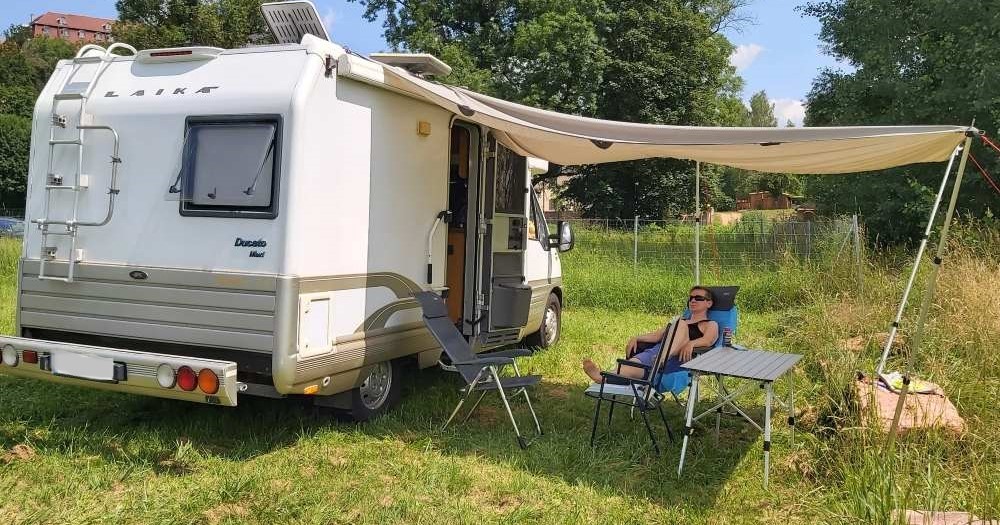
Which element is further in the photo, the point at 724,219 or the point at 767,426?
the point at 724,219

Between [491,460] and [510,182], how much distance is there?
9.89ft

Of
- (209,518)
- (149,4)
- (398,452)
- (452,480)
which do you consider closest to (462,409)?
(398,452)

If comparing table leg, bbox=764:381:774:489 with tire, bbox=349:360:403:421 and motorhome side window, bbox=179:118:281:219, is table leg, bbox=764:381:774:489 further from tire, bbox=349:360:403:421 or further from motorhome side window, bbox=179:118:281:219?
motorhome side window, bbox=179:118:281:219

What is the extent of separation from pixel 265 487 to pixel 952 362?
4.81 metres

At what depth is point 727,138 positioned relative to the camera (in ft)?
14.6

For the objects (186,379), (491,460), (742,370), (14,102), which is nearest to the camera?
(186,379)

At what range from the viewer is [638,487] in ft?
13.0

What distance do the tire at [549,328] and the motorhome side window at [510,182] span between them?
135cm

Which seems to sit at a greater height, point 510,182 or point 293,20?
point 293,20

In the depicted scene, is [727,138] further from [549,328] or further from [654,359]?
[549,328]

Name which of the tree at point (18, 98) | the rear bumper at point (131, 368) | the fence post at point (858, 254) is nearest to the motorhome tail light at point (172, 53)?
the rear bumper at point (131, 368)

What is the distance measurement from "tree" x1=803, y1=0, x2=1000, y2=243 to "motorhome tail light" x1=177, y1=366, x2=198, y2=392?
9.82 m

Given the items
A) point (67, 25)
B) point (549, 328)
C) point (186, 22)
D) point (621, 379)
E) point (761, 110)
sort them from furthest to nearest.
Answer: point (67, 25), point (761, 110), point (186, 22), point (549, 328), point (621, 379)

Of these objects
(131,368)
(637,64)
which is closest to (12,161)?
(637,64)
